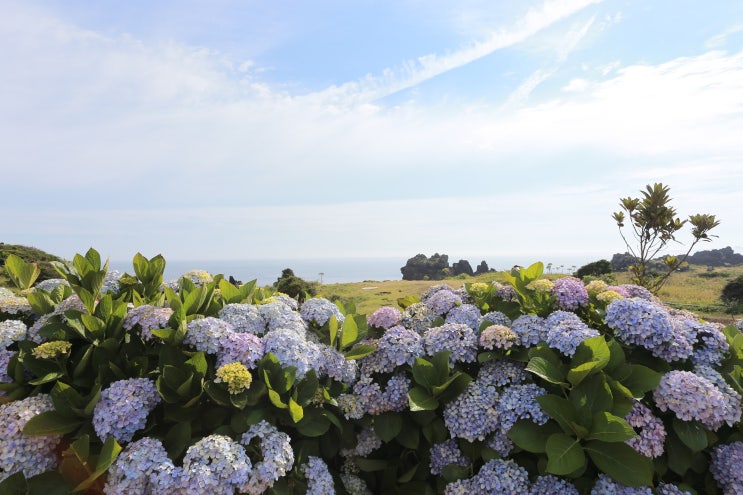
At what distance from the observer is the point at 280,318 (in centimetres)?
371

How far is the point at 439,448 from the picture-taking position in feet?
11.3

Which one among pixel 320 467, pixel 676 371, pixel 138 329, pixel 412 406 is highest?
pixel 138 329

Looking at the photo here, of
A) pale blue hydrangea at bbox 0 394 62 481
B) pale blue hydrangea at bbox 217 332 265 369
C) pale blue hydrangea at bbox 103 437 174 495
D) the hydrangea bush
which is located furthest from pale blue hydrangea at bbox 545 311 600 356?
pale blue hydrangea at bbox 0 394 62 481

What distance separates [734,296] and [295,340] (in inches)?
1103

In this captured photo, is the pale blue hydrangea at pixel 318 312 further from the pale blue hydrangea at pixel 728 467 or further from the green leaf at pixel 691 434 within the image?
the pale blue hydrangea at pixel 728 467

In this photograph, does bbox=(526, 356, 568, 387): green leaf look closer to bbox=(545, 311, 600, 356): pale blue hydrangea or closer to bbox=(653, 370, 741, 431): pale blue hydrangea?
bbox=(545, 311, 600, 356): pale blue hydrangea

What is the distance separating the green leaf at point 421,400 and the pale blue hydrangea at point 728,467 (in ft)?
6.80

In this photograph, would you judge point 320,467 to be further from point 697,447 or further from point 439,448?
point 697,447

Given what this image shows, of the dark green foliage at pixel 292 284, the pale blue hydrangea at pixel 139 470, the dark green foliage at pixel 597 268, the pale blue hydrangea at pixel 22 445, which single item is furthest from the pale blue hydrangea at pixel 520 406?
the dark green foliage at pixel 597 268

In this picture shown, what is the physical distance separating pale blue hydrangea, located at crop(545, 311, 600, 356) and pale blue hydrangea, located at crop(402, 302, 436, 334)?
1.15 metres

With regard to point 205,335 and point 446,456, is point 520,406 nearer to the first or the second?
point 446,456

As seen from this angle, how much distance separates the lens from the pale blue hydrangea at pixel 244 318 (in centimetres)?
356

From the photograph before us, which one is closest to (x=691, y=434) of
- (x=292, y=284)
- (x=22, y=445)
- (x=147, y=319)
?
(x=147, y=319)

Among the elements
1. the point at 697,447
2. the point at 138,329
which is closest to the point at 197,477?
the point at 138,329
